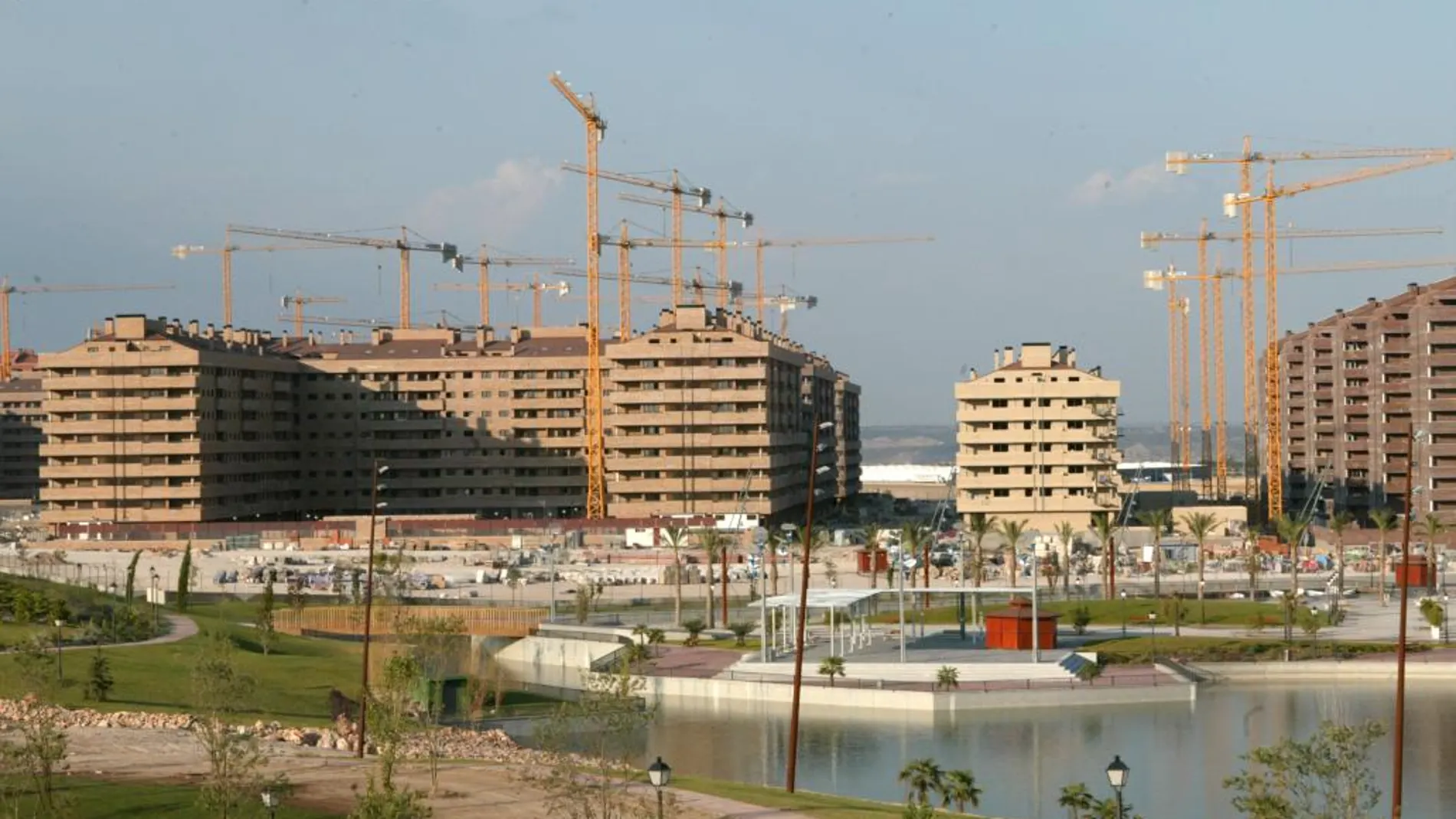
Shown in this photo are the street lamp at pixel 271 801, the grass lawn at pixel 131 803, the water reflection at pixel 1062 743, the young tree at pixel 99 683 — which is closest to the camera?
the street lamp at pixel 271 801

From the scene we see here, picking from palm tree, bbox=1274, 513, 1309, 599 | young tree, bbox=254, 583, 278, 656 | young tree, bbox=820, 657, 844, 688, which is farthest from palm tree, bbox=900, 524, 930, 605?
young tree, bbox=254, 583, 278, 656

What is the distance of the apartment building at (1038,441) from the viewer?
142 meters

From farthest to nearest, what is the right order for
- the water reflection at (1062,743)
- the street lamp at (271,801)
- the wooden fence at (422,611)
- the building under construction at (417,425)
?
1. the building under construction at (417,425)
2. the wooden fence at (422,611)
3. the water reflection at (1062,743)
4. the street lamp at (271,801)

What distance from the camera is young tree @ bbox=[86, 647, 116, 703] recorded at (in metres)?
59.7

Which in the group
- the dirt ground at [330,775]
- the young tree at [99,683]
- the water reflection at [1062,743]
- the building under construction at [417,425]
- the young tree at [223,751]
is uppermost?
the building under construction at [417,425]

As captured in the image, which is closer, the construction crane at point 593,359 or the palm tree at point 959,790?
the palm tree at point 959,790

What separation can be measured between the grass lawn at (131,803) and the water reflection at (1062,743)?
1869 cm

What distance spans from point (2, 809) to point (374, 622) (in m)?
48.9

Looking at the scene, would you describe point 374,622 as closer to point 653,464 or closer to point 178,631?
point 178,631

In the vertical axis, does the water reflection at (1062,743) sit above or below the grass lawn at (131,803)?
below

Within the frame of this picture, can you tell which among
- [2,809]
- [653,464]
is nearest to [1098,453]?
[653,464]

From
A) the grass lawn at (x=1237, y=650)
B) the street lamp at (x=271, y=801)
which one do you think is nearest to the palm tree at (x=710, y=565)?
the grass lawn at (x=1237, y=650)

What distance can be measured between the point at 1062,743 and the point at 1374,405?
348 feet

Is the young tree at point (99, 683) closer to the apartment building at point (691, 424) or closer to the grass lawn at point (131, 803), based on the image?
the grass lawn at point (131, 803)
